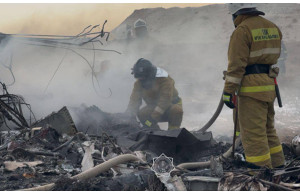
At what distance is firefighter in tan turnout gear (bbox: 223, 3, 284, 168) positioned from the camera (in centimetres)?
398

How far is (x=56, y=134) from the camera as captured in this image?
5.23 metres

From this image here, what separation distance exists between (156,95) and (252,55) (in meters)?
3.57

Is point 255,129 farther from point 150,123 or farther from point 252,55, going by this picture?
point 150,123

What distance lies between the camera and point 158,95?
7.41 meters

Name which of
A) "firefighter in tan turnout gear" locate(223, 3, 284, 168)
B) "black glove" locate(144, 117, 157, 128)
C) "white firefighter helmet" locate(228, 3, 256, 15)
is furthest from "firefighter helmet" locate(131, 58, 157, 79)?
"firefighter in tan turnout gear" locate(223, 3, 284, 168)

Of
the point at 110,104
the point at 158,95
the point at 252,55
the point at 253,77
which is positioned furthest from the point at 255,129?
the point at 110,104

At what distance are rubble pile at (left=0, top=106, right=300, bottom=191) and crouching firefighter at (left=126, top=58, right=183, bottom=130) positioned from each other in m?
0.88

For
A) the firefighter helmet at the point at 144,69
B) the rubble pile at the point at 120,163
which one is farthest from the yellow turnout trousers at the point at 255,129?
the firefighter helmet at the point at 144,69

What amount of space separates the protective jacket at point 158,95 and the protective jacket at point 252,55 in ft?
10.2

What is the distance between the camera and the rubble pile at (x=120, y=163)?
11.6 ft

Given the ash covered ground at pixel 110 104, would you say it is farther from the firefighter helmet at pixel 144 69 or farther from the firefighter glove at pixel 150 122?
the firefighter helmet at pixel 144 69

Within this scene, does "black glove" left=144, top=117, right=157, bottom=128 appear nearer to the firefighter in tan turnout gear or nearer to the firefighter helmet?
the firefighter helmet

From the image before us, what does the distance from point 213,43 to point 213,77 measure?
16.9ft
